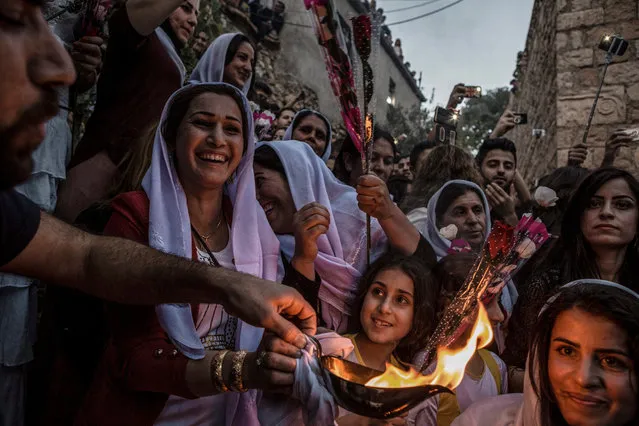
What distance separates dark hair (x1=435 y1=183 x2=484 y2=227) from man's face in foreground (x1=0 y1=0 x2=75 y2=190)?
9.36 feet

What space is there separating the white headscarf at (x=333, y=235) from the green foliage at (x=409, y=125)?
14.3 m

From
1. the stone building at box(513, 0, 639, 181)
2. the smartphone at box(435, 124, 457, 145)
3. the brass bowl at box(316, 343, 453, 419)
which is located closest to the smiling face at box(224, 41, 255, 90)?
the smartphone at box(435, 124, 457, 145)

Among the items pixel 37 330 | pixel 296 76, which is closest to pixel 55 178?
pixel 37 330

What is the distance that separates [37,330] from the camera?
2.88m

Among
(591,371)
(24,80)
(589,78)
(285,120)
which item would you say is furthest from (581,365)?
(589,78)

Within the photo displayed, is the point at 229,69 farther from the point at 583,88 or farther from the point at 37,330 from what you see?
the point at 583,88

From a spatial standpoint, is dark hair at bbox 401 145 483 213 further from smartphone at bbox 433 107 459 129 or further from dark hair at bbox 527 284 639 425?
dark hair at bbox 527 284 639 425

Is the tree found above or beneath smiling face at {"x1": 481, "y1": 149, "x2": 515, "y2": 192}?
above

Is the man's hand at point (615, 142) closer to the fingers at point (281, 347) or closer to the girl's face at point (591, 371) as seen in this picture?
the girl's face at point (591, 371)

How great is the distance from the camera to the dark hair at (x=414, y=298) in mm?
2689

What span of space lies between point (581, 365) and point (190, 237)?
5.54 ft

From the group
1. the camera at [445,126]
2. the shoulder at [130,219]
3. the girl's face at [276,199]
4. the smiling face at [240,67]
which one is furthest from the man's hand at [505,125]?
the shoulder at [130,219]

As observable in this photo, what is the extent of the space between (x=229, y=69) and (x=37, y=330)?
7.10 feet

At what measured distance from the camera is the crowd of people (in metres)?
1.53
